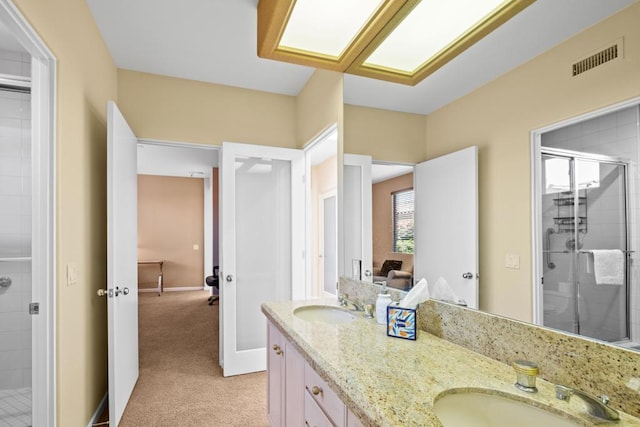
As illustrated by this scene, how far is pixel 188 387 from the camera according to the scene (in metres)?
2.76

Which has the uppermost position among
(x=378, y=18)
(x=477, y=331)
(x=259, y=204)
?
(x=378, y=18)

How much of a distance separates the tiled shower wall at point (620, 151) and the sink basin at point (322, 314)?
1.29 metres

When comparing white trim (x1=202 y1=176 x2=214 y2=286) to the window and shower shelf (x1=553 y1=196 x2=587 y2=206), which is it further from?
shower shelf (x1=553 y1=196 x2=587 y2=206)

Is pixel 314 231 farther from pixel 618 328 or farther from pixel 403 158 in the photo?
pixel 618 328

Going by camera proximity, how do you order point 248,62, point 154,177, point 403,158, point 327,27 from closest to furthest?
point 403,158 → point 327,27 → point 248,62 → point 154,177

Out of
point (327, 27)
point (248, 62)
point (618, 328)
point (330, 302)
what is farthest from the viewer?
point (248, 62)

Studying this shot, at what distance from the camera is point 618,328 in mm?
807

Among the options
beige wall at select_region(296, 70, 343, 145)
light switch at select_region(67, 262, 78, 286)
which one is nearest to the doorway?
beige wall at select_region(296, 70, 343, 145)

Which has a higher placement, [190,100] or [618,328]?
[190,100]

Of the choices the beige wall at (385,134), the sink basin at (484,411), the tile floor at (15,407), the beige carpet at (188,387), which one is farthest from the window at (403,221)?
the tile floor at (15,407)

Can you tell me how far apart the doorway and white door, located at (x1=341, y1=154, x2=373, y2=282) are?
3.20ft

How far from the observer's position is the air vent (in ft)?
2.66

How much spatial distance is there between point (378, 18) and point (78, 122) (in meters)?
1.78

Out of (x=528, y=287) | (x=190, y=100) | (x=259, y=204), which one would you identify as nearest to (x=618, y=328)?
(x=528, y=287)
